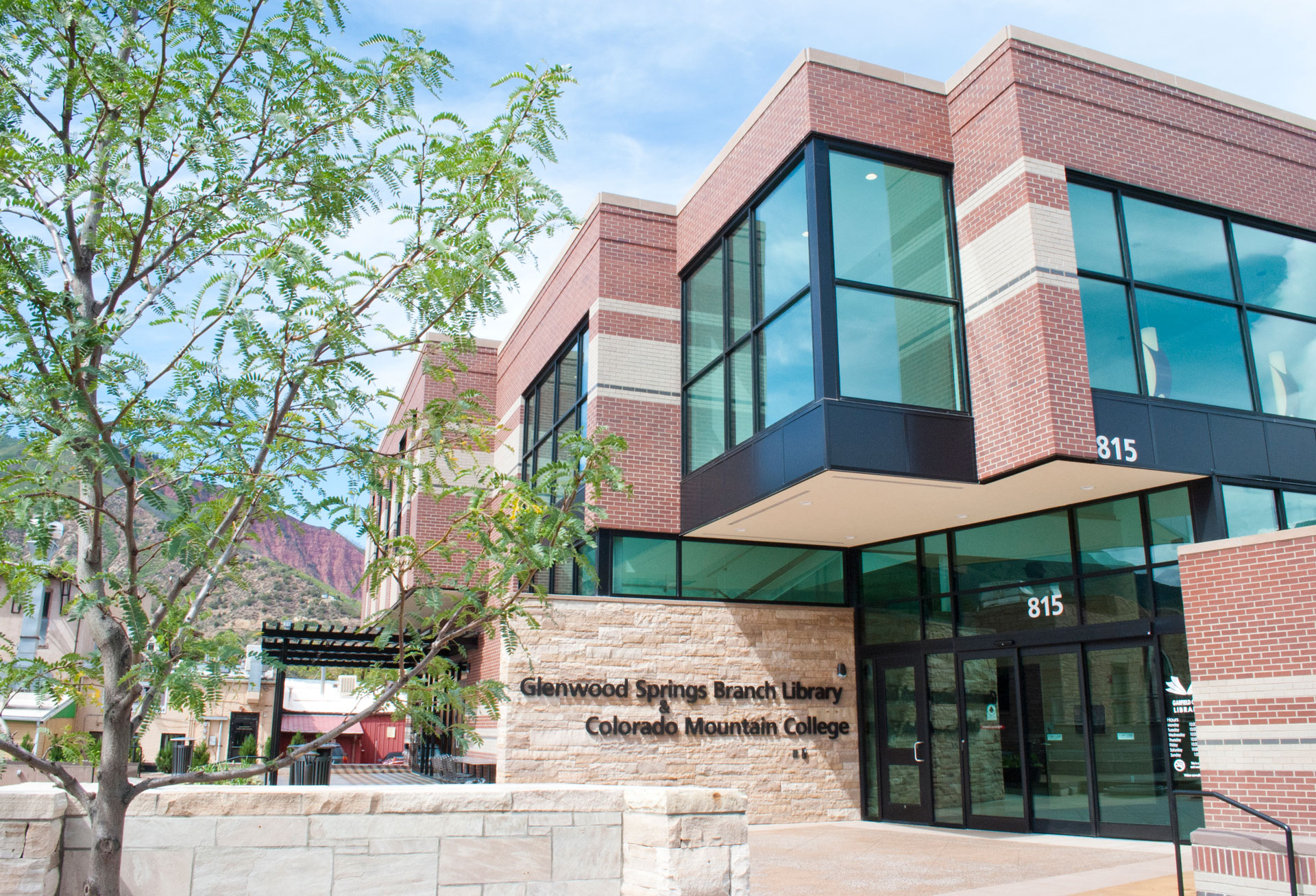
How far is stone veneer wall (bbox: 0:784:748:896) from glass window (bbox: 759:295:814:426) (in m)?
6.60

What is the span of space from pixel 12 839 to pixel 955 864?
860 cm

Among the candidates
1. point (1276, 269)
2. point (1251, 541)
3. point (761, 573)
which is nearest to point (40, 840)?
point (1251, 541)

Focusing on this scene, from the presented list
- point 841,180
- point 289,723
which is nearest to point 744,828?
point 841,180

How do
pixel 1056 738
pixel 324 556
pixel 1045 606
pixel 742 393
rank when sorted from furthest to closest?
1. pixel 324 556
2. pixel 742 393
3. pixel 1045 606
4. pixel 1056 738

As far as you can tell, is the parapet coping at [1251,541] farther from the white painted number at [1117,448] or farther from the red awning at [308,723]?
the red awning at [308,723]

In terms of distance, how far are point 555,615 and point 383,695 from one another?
31.6 ft

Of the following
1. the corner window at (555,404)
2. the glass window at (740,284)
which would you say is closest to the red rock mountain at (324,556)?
the corner window at (555,404)

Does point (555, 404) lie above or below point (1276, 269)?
below

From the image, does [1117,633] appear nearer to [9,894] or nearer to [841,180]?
[841,180]

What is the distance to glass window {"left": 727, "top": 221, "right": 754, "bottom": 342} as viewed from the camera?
46.3 feet

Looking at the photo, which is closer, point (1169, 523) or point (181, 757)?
point (1169, 523)

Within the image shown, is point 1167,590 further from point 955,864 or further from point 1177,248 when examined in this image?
point 1177,248

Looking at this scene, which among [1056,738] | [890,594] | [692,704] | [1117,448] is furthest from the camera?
[890,594]

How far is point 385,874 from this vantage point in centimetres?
548
